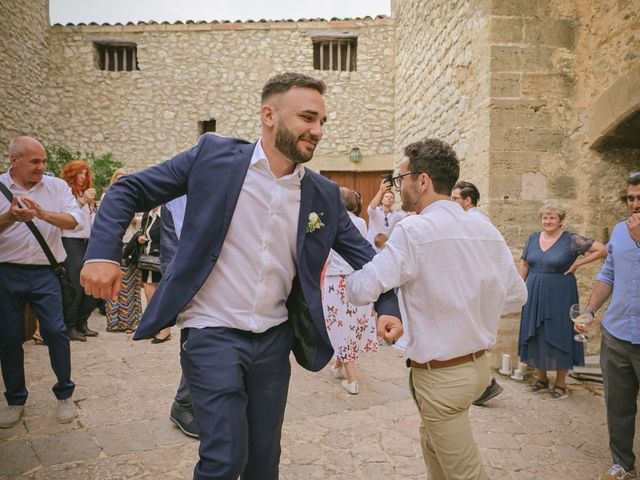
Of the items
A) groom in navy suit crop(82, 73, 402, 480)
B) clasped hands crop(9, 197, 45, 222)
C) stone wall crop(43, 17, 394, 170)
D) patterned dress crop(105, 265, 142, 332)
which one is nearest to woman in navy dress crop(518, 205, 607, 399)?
groom in navy suit crop(82, 73, 402, 480)

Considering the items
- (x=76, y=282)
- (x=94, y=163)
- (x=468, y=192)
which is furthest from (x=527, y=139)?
(x=94, y=163)

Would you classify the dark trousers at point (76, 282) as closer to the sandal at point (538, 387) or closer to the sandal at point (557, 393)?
the sandal at point (538, 387)

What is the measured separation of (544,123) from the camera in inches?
200

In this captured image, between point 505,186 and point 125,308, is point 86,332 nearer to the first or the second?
point 125,308

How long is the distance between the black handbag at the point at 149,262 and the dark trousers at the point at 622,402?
475cm

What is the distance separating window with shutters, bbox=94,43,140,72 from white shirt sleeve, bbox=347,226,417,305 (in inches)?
480

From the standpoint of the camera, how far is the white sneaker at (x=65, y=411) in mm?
3443

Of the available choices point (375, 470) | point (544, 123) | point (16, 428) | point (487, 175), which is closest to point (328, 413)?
point (375, 470)

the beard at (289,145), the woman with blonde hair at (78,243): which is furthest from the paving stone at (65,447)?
the woman with blonde hair at (78,243)

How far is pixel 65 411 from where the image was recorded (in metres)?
3.47

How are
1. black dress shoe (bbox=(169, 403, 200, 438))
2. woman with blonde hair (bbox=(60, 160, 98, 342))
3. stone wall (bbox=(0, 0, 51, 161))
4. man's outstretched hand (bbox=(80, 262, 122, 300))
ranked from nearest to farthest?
man's outstretched hand (bbox=(80, 262, 122, 300))
black dress shoe (bbox=(169, 403, 200, 438))
woman with blonde hair (bbox=(60, 160, 98, 342))
stone wall (bbox=(0, 0, 51, 161))

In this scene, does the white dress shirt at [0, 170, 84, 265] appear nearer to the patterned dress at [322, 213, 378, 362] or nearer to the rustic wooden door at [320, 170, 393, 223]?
the patterned dress at [322, 213, 378, 362]

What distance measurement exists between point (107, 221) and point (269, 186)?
25.5 inches

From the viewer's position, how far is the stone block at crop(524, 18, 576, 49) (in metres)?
5.03
